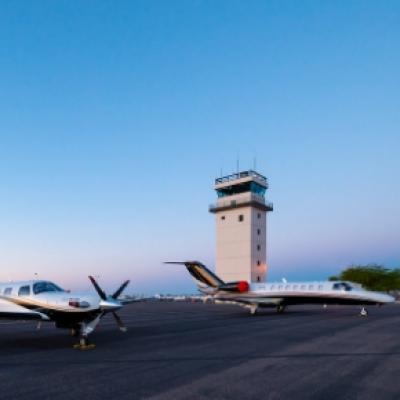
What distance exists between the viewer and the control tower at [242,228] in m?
65.2

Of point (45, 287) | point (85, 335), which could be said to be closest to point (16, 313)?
point (45, 287)

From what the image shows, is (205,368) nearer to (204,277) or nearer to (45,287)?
(45,287)

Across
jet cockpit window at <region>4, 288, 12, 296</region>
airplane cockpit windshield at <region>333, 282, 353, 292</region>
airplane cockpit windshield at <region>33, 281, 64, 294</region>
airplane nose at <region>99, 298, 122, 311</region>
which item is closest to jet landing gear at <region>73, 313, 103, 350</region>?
airplane nose at <region>99, 298, 122, 311</region>

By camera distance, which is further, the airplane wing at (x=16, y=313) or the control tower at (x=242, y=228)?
the control tower at (x=242, y=228)

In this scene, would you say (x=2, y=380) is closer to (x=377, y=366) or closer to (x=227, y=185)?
(x=377, y=366)

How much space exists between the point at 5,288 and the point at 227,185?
55.7 metres

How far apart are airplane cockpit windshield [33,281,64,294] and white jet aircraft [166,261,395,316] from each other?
72.8 feet

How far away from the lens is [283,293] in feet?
119

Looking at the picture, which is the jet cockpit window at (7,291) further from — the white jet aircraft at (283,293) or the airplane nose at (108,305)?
the white jet aircraft at (283,293)

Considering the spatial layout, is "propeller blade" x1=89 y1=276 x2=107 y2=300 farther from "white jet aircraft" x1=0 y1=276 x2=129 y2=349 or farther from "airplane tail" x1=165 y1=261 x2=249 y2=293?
"airplane tail" x1=165 y1=261 x2=249 y2=293

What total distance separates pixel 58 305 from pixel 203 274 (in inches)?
988

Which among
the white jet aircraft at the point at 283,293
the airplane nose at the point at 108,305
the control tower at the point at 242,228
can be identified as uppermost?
the control tower at the point at 242,228

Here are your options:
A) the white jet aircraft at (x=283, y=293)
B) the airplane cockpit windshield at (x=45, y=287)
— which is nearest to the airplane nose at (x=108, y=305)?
the airplane cockpit windshield at (x=45, y=287)

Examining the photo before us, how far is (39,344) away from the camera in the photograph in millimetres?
16500
